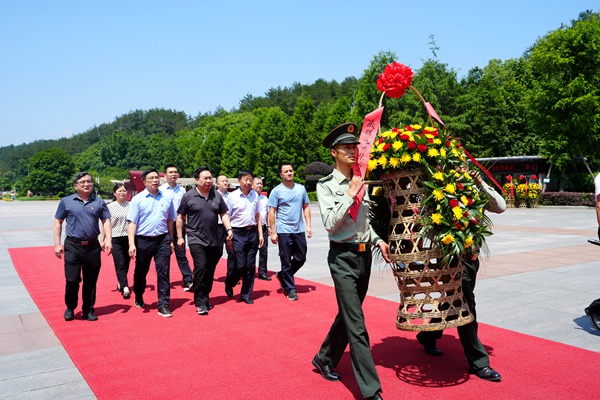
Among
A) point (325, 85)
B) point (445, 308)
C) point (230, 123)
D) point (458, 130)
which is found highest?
point (325, 85)

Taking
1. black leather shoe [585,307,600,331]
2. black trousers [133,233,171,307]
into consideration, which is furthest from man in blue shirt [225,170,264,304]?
black leather shoe [585,307,600,331]

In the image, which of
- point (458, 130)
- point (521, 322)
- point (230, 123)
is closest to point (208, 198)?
point (521, 322)

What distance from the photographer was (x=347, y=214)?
12.8ft

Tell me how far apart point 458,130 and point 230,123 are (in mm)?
49803

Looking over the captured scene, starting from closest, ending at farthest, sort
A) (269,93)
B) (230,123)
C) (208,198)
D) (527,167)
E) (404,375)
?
(404,375) → (208,198) → (527,167) → (230,123) → (269,93)

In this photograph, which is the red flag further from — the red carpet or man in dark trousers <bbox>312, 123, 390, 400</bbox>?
the red carpet

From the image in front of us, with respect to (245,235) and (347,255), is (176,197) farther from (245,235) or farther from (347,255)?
(347,255)

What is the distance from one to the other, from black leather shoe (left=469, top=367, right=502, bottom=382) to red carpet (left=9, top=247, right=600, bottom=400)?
56 millimetres

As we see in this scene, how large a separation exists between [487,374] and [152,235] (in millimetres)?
4462

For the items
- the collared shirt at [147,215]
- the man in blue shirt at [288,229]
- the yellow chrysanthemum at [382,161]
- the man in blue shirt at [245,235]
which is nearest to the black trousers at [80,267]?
the collared shirt at [147,215]

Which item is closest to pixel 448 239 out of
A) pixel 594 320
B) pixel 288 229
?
pixel 594 320

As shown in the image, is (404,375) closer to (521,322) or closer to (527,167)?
(521,322)

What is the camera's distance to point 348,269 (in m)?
4.01

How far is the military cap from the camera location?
13.3 ft
